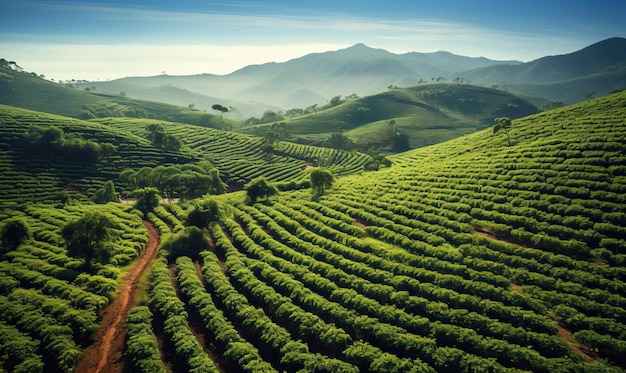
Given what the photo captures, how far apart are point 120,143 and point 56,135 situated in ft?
75.0

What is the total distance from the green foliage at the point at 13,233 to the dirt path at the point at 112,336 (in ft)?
59.3

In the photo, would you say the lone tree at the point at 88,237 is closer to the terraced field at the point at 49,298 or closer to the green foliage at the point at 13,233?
the terraced field at the point at 49,298

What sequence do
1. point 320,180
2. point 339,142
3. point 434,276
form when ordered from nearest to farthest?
point 434,276
point 320,180
point 339,142

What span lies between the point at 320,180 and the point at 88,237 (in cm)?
4887

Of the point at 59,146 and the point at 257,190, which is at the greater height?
the point at 59,146

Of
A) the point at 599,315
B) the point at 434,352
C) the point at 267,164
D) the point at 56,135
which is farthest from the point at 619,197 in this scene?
the point at 56,135

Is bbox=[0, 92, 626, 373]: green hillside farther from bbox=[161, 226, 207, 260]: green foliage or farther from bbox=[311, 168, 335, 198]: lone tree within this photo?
bbox=[311, 168, 335, 198]: lone tree

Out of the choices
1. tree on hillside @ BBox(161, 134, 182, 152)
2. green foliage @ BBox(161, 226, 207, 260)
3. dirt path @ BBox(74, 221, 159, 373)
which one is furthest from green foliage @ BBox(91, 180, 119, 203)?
dirt path @ BBox(74, 221, 159, 373)

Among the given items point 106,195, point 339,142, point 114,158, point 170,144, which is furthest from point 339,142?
point 106,195

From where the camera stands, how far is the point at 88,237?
4656 centimetres

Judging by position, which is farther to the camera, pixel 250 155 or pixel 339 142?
→ pixel 339 142

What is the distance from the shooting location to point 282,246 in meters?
54.8

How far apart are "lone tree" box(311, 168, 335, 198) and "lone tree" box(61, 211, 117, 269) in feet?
148

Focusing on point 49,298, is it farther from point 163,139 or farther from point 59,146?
point 163,139
